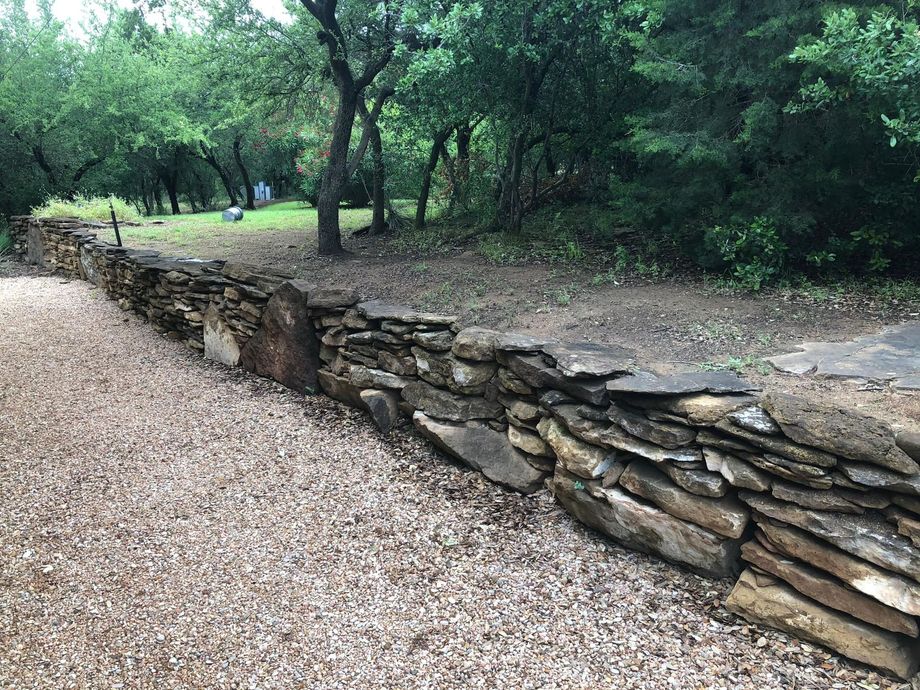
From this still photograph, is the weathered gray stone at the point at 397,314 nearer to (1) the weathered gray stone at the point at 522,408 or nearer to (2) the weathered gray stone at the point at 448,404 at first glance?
(2) the weathered gray stone at the point at 448,404

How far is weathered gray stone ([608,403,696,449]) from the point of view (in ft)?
7.91

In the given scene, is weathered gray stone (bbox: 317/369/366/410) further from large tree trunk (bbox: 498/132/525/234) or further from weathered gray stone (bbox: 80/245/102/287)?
weathered gray stone (bbox: 80/245/102/287)

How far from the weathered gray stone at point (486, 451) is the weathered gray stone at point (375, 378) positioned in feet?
1.12

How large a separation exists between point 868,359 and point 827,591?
1291 mm

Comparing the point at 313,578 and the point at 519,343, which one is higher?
the point at 519,343

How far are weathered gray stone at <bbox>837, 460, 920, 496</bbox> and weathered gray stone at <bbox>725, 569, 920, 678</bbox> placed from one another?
0.52m

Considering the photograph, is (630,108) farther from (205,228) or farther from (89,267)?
(205,228)

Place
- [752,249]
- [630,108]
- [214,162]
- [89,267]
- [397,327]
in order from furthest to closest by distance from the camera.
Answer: [214,162]
[89,267]
[630,108]
[752,249]
[397,327]

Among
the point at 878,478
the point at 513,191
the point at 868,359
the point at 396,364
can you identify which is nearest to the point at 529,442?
the point at 396,364

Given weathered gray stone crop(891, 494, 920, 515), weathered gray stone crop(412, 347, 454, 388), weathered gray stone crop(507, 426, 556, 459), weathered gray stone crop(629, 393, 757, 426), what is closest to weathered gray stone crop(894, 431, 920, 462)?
weathered gray stone crop(891, 494, 920, 515)

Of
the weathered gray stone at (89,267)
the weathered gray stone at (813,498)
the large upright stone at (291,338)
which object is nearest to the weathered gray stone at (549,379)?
the weathered gray stone at (813,498)

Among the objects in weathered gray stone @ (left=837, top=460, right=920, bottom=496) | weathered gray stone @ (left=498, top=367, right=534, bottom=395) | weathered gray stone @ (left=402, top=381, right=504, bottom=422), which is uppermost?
weathered gray stone @ (left=837, top=460, right=920, bottom=496)

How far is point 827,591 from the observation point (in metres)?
2.07

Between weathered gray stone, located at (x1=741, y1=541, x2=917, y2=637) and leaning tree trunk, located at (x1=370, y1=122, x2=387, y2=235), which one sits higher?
leaning tree trunk, located at (x1=370, y1=122, x2=387, y2=235)
